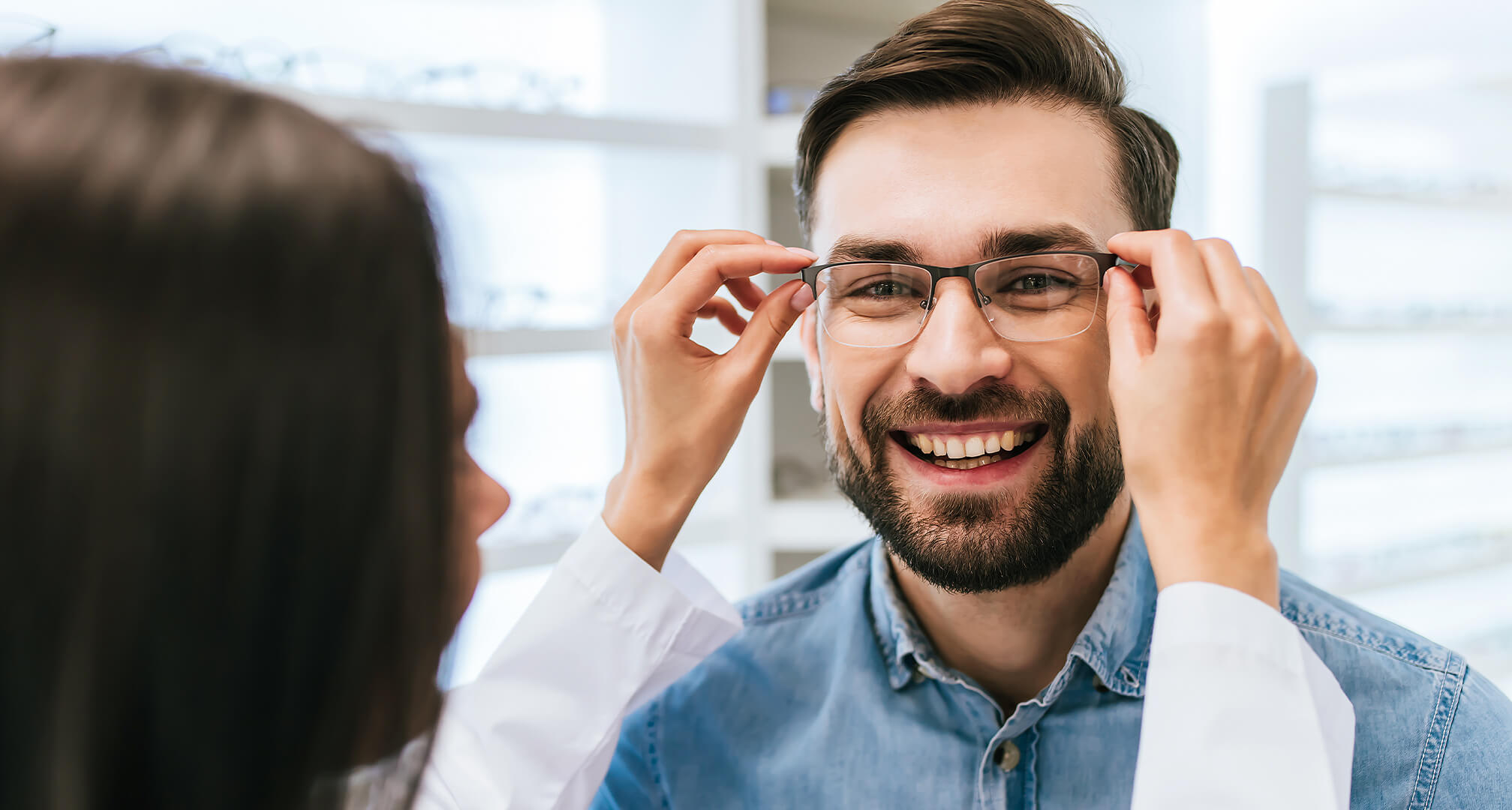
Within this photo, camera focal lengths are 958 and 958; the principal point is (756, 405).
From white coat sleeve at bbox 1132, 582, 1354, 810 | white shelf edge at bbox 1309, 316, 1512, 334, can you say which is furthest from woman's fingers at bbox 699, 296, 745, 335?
white shelf edge at bbox 1309, 316, 1512, 334

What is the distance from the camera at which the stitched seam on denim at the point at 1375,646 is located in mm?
1096

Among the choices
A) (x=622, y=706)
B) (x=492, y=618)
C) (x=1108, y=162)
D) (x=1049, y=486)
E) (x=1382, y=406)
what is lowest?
(x=492, y=618)

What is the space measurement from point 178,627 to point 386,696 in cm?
14

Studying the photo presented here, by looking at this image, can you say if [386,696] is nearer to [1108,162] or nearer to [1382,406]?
[1108,162]

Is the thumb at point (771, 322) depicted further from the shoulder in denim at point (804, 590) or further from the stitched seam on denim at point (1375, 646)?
the stitched seam on denim at point (1375, 646)

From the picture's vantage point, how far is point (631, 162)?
2.46 metres

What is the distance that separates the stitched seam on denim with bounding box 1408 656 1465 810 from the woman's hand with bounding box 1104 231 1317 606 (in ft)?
1.45

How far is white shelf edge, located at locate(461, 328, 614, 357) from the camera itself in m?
2.13

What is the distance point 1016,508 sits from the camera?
1203mm

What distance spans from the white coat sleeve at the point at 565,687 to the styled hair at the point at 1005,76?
2.29 ft

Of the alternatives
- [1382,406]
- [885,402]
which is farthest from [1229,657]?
[1382,406]

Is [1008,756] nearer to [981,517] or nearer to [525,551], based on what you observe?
[981,517]

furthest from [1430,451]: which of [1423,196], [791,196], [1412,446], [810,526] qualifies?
[791,196]

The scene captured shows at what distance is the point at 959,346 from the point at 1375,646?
60 centimetres
